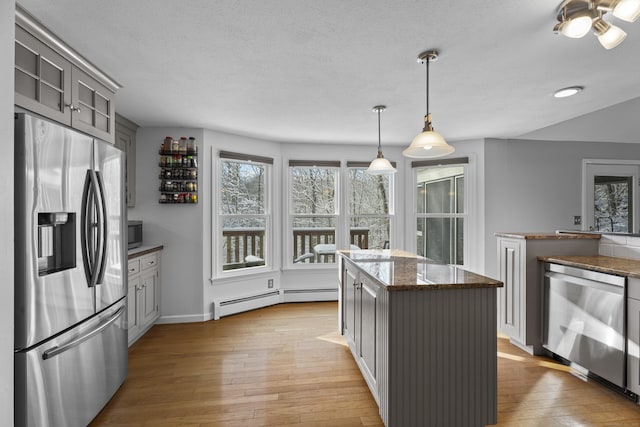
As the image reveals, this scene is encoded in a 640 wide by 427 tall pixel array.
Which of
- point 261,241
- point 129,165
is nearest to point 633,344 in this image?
point 261,241

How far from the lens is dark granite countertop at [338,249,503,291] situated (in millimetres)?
1819

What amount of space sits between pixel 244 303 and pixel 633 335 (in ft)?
12.6

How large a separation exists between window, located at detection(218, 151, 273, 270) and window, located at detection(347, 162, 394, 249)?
1.32 metres

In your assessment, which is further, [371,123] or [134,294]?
[371,123]

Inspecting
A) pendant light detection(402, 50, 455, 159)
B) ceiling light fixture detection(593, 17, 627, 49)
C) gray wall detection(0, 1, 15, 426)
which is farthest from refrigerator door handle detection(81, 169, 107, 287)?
ceiling light fixture detection(593, 17, 627, 49)

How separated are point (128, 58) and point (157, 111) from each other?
1179 millimetres

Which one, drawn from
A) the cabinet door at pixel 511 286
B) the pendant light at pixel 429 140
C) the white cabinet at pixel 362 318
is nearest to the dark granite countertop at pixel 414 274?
the white cabinet at pixel 362 318

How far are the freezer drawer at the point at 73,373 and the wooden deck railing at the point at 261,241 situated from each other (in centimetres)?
193

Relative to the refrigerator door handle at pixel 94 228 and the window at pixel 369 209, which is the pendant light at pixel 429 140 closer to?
the refrigerator door handle at pixel 94 228

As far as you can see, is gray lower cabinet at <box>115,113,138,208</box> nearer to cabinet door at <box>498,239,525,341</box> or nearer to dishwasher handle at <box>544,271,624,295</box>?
cabinet door at <box>498,239,525,341</box>

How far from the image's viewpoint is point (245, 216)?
4.39 metres

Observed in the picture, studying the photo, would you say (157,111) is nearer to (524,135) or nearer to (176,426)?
(176,426)

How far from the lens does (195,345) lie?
3223 millimetres

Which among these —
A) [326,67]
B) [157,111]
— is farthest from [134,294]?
[326,67]
